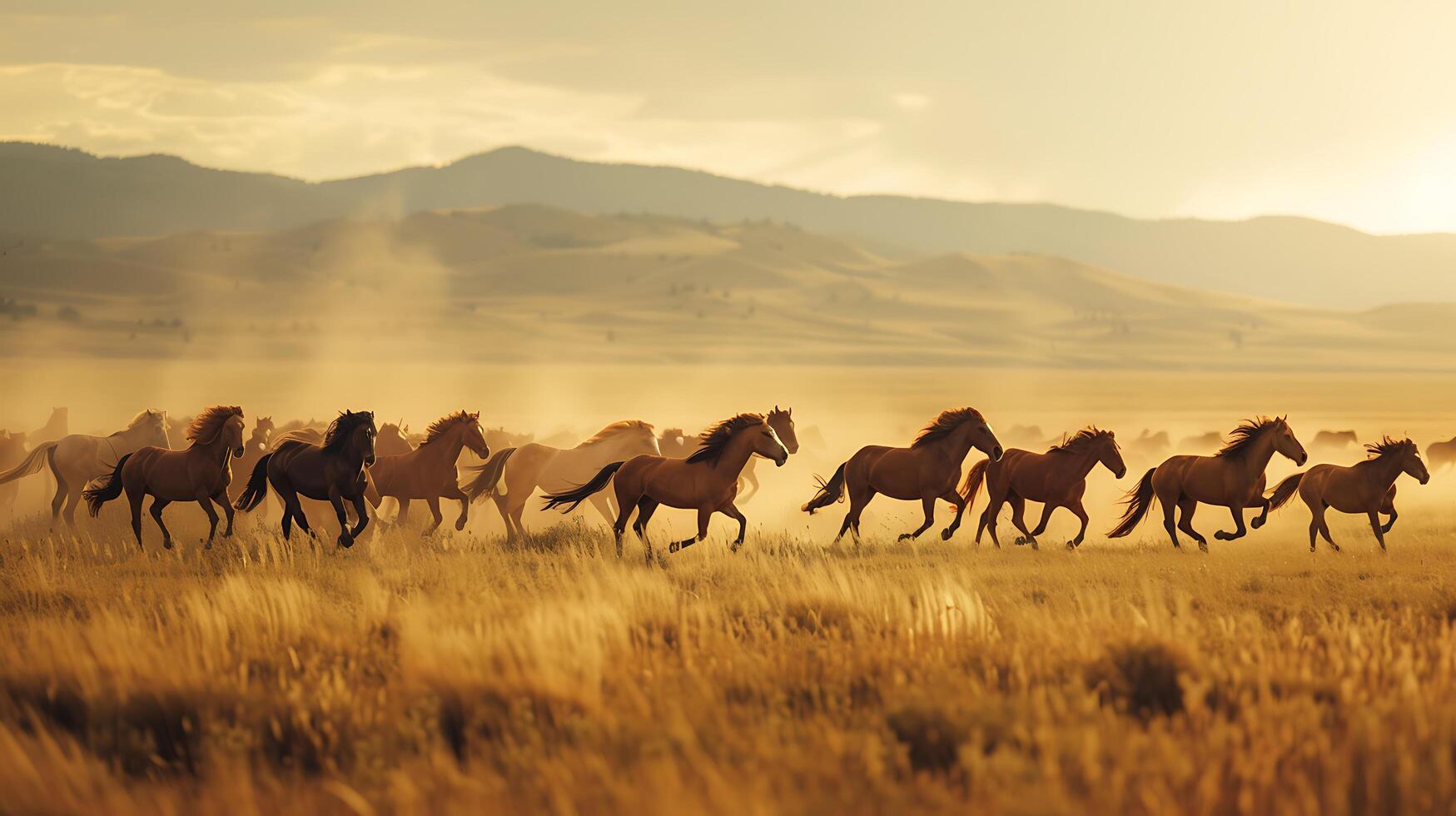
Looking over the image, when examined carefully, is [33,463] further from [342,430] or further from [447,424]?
[342,430]

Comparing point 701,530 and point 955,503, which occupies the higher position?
point 955,503

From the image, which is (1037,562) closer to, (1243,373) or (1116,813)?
(1116,813)

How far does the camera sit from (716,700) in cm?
743

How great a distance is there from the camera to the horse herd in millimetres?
14961

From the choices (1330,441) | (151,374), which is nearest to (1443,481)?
(1330,441)

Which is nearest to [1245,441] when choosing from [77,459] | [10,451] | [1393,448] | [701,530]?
[1393,448]

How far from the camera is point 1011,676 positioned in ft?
25.5

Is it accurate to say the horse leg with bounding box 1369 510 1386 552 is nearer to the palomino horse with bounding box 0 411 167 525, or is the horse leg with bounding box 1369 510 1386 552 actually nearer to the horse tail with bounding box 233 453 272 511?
the horse tail with bounding box 233 453 272 511

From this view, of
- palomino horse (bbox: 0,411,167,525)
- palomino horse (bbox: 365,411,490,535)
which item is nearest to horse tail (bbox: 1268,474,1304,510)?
palomino horse (bbox: 365,411,490,535)

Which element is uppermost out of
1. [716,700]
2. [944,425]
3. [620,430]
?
[944,425]

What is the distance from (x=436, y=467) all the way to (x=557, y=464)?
2.46 meters

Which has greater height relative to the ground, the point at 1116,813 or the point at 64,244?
the point at 64,244

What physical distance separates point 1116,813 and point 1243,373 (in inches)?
5066

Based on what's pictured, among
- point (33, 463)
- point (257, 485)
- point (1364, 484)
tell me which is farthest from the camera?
point (33, 463)
